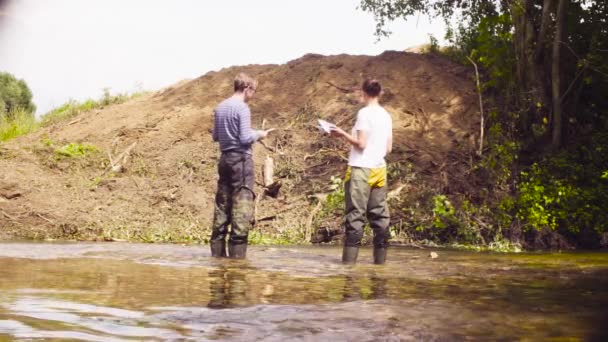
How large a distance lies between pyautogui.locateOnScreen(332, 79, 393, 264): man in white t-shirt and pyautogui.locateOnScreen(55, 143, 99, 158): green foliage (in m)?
11.6

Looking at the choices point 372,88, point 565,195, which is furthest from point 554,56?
point 372,88

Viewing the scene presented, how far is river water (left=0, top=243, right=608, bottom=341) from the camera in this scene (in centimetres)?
475

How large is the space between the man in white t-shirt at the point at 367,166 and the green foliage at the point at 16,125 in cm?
1841

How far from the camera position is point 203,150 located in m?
19.5

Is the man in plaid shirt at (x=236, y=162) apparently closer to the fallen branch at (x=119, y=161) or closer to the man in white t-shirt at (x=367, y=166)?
the man in white t-shirt at (x=367, y=166)

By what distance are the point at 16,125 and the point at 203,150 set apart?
9.92 meters

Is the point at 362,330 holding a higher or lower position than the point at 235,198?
lower

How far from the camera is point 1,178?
16.7 metres

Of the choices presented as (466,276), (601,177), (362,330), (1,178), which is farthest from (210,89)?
(362,330)

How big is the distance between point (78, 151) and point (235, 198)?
10.9m

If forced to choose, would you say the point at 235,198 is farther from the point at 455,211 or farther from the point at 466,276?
the point at 455,211

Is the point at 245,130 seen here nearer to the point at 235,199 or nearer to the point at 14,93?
the point at 235,199

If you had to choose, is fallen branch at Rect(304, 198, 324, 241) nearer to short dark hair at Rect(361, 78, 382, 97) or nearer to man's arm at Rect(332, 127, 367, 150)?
man's arm at Rect(332, 127, 367, 150)

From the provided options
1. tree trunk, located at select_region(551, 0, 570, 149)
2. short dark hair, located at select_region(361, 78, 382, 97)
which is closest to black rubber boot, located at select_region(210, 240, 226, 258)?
short dark hair, located at select_region(361, 78, 382, 97)
